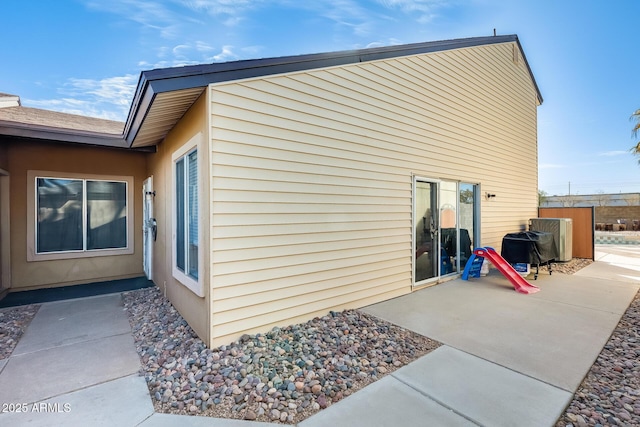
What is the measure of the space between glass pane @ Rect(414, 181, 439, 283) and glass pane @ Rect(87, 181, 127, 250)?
6.05 metres

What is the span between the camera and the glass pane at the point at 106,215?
5803 millimetres

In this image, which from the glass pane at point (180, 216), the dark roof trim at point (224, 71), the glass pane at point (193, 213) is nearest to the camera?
the dark roof trim at point (224, 71)

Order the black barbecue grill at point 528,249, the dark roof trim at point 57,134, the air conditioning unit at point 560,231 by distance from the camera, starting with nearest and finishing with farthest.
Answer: the dark roof trim at point 57,134 → the black barbecue grill at point 528,249 → the air conditioning unit at point 560,231

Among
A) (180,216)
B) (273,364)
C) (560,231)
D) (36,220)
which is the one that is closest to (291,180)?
(180,216)

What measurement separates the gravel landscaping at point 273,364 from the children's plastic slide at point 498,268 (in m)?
3.14

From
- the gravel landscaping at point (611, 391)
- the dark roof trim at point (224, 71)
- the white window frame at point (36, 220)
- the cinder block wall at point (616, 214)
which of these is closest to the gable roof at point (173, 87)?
the dark roof trim at point (224, 71)

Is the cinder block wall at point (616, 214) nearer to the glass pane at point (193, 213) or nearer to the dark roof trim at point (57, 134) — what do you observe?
the glass pane at point (193, 213)

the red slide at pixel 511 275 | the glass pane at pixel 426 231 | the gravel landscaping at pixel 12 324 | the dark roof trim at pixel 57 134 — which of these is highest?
the dark roof trim at pixel 57 134

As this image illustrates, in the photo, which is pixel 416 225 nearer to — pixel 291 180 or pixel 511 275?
pixel 511 275

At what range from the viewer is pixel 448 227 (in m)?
5.92

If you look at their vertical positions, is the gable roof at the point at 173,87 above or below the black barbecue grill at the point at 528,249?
above

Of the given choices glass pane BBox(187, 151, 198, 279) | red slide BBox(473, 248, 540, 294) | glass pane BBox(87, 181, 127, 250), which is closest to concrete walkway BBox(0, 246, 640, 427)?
red slide BBox(473, 248, 540, 294)

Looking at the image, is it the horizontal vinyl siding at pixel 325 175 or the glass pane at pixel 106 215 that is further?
the glass pane at pixel 106 215

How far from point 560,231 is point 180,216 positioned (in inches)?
358
